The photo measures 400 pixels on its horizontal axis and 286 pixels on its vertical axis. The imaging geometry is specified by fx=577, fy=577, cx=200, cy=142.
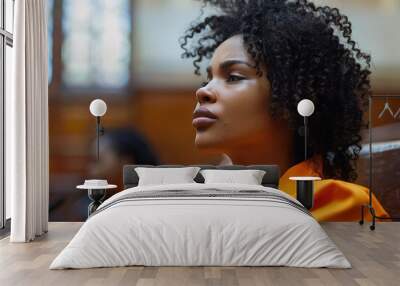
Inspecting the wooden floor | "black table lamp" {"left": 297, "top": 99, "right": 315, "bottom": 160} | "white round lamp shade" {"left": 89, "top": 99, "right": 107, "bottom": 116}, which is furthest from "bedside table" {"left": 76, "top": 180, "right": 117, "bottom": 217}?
"black table lamp" {"left": 297, "top": 99, "right": 315, "bottom": 160}

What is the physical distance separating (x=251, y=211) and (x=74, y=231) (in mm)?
2760

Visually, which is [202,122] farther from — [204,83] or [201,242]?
[201,242]

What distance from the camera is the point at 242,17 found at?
7.35 metres

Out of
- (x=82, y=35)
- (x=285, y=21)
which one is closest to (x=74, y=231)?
(x=82, y=35)

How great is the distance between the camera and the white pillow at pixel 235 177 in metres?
Result: 6.60

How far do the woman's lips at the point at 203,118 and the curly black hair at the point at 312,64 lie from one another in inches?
21.2

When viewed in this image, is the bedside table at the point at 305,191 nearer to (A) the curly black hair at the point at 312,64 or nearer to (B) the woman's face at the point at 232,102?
(A) the curly black hair at the point at 312,64

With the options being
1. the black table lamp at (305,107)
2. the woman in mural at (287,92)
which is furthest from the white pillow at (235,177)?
the black table lamp at (305,107)

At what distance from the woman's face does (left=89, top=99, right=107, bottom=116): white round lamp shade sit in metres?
1.17

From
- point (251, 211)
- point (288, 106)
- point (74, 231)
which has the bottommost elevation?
point (74, 231)

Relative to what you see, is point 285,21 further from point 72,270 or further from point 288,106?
point 72,270

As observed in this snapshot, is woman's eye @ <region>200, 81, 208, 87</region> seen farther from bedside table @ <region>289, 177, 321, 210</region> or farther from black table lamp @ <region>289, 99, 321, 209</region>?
bedside table @ <region>289, 177, 321, 210</region>

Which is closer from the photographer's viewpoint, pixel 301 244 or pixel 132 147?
pixel 301 244

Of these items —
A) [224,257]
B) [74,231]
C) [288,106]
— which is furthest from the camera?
[288,106]
